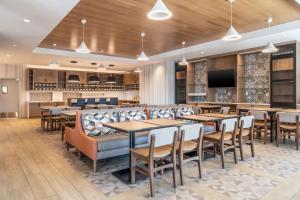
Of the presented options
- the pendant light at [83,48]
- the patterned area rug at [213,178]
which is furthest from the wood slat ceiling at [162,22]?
the patterned area rug at [213,178]

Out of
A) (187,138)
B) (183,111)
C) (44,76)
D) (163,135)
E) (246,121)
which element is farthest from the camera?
(44,76)

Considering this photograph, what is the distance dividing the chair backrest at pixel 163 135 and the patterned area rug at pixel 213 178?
27.0 inches

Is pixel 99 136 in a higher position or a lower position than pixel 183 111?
lower

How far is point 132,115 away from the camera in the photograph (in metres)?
4.91

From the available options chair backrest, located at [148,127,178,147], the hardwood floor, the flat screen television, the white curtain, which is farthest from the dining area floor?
the white curtain

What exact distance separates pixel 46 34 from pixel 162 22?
10.1 ft

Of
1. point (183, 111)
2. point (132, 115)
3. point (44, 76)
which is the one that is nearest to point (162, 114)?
point (183, 111)

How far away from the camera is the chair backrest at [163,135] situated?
269 cm

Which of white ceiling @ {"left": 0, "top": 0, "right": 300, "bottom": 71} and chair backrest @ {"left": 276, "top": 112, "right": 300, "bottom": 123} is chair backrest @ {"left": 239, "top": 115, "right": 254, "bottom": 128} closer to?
chair backrest @ {"left": 276, "top": 112, "right": 300, "bottom": 123}

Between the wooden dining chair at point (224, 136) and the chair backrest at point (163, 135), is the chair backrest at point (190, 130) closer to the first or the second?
the chair backrest at point (163, 135)

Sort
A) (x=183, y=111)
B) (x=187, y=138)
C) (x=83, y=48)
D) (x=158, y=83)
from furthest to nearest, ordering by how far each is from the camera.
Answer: (x=158, y=83)
(x=183, y=111)
(x=83, y=48)
(x=187, y=138)

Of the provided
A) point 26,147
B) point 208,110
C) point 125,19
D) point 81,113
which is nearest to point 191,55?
point 208,110

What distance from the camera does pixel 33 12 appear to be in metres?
4.06

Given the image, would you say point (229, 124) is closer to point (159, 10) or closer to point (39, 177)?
point (159, 10)
